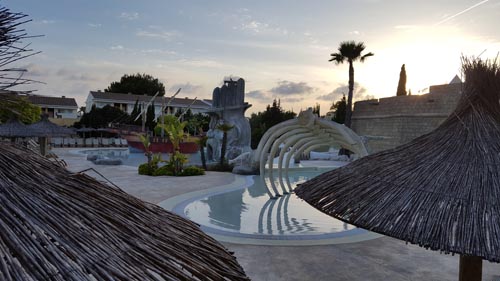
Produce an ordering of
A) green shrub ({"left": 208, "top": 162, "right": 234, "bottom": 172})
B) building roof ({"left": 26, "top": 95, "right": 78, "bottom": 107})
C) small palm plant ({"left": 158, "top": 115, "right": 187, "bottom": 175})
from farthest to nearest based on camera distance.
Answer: building roof ({"left": 26, "top": 95, "right": 78, "bottom": 107}), green shrub ({"left": 208, "top": 162, "right": 234, "bottom": 172}), small palm plant ({"left": 158, "top": 115, "right": 187, "bottom": 175})

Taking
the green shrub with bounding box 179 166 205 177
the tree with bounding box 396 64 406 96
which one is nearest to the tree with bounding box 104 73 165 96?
the tree with bounding box 396 64 406 96

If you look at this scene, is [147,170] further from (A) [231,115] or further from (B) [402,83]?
(B) [402,83]

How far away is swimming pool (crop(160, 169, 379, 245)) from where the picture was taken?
7.84 m

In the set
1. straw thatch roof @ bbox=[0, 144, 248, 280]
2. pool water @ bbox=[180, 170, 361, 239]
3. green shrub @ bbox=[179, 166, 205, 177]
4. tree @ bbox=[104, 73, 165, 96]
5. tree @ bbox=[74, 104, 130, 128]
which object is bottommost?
pool water @ bbox=[180, 170, 361, 239]

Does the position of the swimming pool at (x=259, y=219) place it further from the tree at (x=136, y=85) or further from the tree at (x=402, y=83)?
the tree at (x=136, y=85)

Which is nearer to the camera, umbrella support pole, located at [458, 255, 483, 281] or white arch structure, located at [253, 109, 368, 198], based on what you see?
umbrella support pole, located at [458, 255, 483, 281]

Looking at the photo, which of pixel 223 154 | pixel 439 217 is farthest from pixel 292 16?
pixel 439 217

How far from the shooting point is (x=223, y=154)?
20.8 m

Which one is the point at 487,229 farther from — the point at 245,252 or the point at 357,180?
the point at 245,252

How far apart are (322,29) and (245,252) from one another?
1028 cm

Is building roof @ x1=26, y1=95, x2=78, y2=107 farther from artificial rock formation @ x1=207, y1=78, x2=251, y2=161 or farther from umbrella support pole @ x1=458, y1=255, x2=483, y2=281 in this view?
umbrella support pole @ x1=458, y1=255, x2=483, y2=281

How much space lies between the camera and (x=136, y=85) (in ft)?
216

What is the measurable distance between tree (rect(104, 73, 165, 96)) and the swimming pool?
2214 inches

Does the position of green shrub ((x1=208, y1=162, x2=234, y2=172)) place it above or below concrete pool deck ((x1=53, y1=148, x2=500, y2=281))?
above
